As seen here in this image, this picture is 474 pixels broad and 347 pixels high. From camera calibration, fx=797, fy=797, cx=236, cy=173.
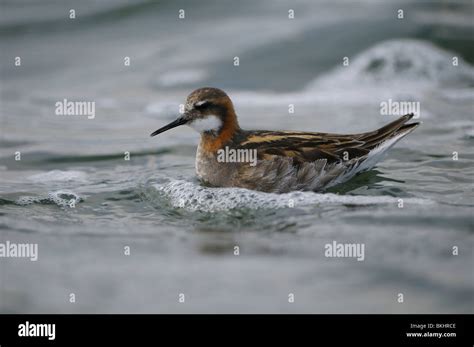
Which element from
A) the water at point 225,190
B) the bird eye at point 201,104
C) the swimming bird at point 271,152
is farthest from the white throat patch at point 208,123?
the water at point 225,190

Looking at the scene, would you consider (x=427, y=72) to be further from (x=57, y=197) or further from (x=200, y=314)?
(x=200, y=314)

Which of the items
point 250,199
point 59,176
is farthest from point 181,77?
point 250,199

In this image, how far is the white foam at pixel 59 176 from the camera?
35.0 ft

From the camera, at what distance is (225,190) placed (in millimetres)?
9555

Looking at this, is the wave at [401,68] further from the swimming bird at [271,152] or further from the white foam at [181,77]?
the swimming bird at [271,152]

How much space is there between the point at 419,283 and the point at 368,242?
1.11 meters

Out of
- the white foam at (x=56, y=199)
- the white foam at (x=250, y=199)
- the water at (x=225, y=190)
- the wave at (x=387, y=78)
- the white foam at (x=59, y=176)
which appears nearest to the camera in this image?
the water at (x=225, y=190)

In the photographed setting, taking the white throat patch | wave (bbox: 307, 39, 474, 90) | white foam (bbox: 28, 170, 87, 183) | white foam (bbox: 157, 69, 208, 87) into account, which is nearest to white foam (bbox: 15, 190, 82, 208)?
white foam (bbox: 28, 170, 87, 183)

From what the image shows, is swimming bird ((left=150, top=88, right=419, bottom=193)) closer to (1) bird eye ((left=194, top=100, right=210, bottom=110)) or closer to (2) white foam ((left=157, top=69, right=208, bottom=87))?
(1) bird eye ((left=194, top=100, right=210, bottom=110))

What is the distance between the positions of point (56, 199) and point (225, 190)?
2.04 m

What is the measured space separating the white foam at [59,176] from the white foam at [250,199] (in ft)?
5.63

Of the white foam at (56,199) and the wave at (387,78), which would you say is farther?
the wave at (387,78)

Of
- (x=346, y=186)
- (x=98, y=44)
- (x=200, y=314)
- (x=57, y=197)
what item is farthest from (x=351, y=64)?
(x=200, y=314)

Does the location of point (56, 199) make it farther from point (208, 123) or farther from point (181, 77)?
point (181, 77)
